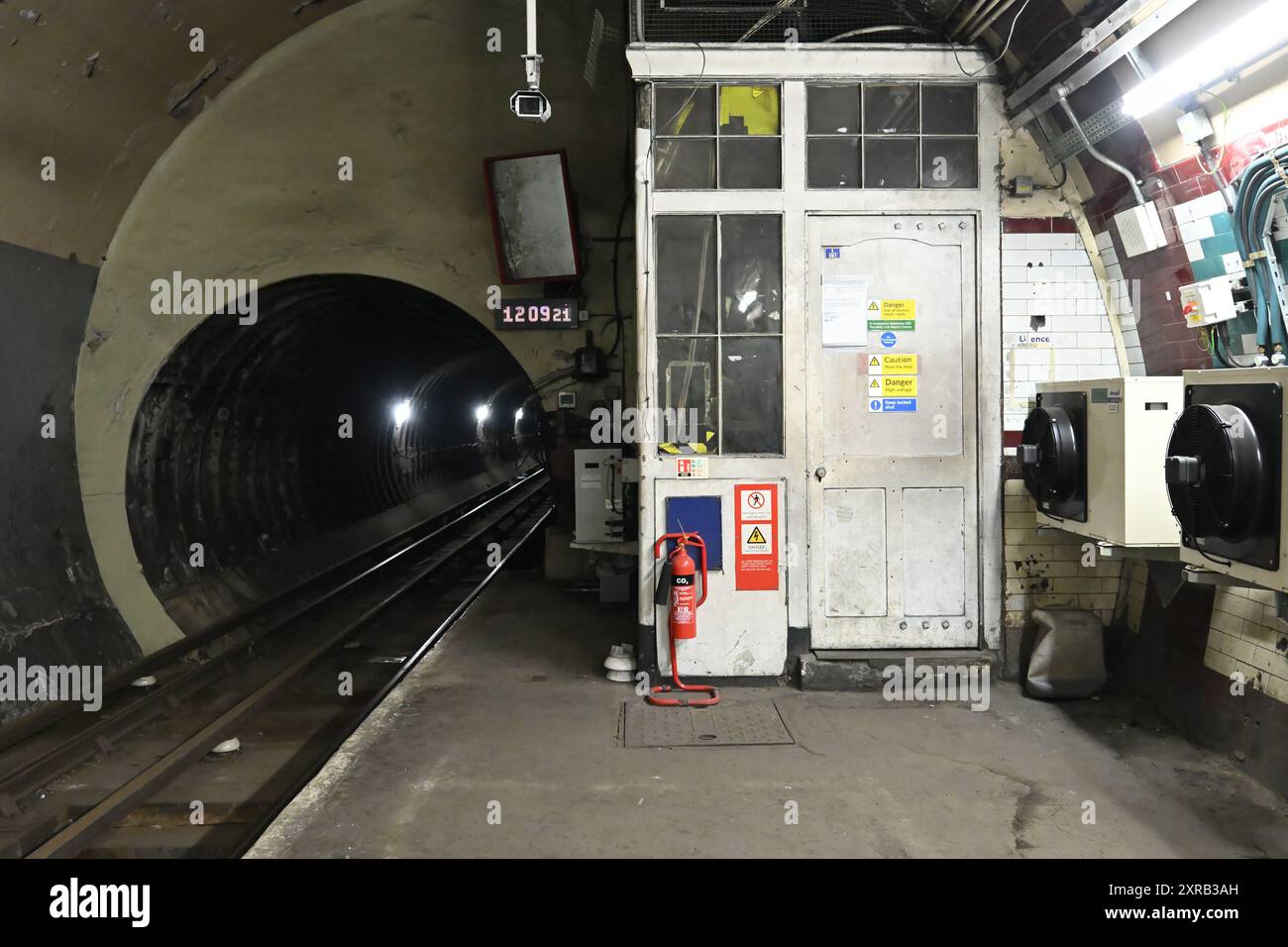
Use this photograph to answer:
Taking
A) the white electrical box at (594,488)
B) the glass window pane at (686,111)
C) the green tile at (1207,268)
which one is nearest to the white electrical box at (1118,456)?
the green tile at (1207,268)

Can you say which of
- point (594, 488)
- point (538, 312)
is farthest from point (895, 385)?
point (538, 312)

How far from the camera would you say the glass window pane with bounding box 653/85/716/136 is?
21.0ft

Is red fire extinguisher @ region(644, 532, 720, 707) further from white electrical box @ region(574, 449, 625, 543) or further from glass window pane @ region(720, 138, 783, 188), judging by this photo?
white electrical box @ region(574, 449, 625, 543)

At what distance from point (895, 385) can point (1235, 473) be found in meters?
2.72

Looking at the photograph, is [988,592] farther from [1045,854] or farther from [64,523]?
[64,523]

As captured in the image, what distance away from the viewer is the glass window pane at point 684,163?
6.43m

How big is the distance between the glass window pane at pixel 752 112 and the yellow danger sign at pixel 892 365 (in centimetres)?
170

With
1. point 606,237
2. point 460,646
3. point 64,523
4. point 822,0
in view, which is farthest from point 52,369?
point 822,0

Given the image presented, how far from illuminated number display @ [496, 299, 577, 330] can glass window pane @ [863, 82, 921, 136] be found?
3.73 m

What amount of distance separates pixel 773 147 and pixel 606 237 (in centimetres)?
326

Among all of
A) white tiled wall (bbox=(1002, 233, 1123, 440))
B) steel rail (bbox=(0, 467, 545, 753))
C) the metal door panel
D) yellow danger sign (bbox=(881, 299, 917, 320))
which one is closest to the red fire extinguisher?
the metal door panel

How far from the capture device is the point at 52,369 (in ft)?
27.9

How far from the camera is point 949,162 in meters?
6.47

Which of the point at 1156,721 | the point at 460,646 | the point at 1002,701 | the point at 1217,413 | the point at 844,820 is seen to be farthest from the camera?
the point at 460,646
